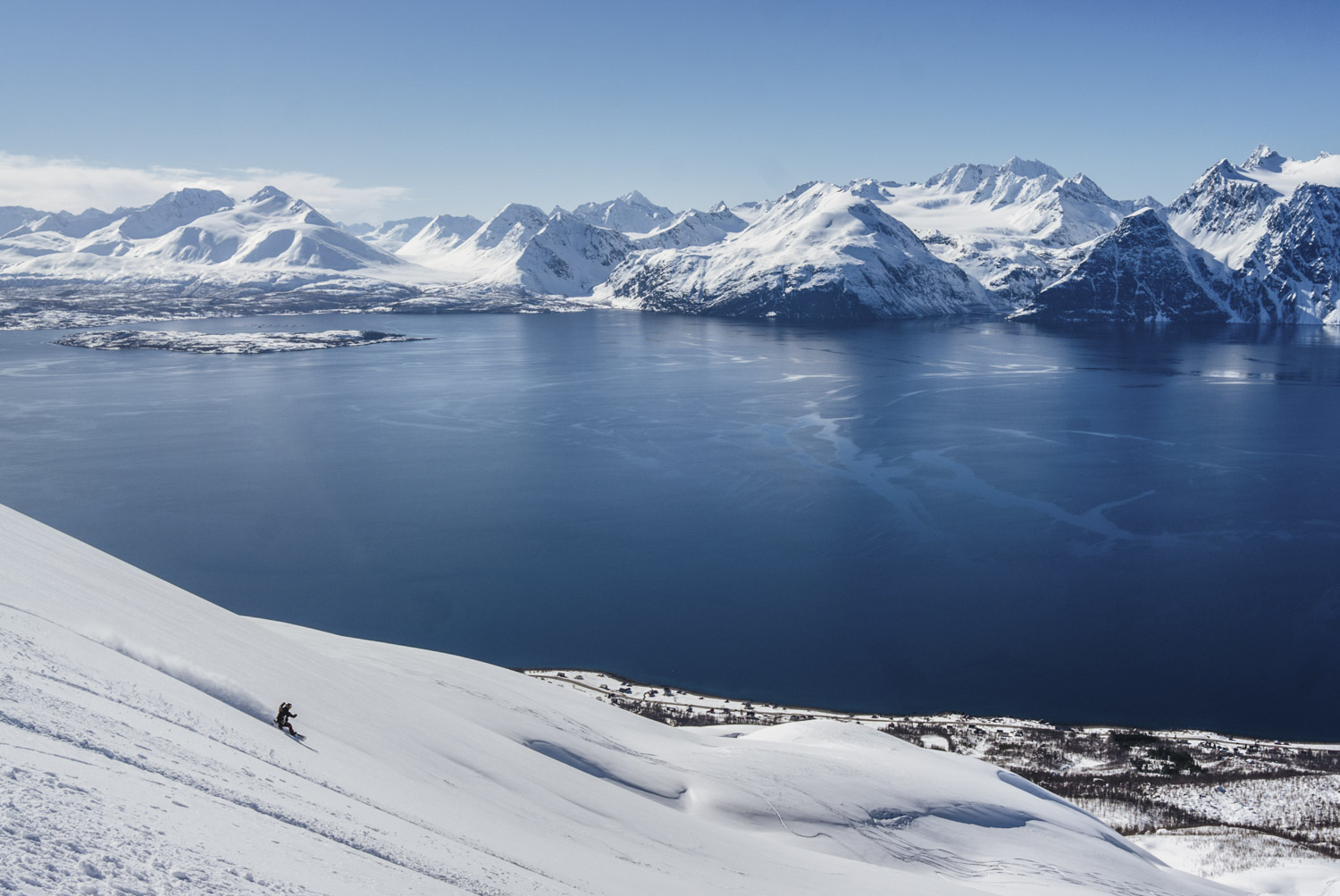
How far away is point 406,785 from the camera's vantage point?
479 inches

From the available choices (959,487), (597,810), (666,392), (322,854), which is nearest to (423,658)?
(597,810)

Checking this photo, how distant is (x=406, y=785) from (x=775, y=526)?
44307 mm

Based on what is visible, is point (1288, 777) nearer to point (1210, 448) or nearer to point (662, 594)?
point (662, 594)

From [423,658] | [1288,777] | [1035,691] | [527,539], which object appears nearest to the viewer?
[423,658]

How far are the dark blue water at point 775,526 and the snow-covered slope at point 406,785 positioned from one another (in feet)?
50.9

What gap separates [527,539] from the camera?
53.0 m

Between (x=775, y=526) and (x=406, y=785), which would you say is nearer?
(x=406, y=785)

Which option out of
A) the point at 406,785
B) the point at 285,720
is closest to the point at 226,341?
the point at 285,720

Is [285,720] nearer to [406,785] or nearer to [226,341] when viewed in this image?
[406,785]

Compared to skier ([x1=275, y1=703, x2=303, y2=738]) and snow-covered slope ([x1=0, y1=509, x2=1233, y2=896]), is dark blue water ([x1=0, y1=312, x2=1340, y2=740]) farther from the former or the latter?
skier ([x1=275, y1=703, x2=303, y2=738])

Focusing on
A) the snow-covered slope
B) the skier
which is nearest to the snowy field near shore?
the snow-covered slope

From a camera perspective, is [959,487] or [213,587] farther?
[959,487]

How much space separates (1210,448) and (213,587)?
83544 mm

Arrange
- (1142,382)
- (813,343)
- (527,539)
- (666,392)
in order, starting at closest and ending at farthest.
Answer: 1. (527,539)
2. (666,392)
3. (1142,382)
4. (813,343)
